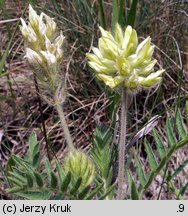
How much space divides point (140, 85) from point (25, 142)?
122 centimetres

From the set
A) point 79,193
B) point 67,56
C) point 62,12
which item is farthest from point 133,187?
point 62,12

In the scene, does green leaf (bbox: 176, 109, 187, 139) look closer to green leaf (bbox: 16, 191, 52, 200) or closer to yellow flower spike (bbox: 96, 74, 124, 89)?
yellow flower spike (bbox: 96, 74, 124, 89)

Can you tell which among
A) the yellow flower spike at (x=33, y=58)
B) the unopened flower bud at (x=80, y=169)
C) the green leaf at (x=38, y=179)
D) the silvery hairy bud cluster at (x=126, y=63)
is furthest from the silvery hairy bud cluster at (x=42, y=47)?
the green leaf at (x=38, y=179)

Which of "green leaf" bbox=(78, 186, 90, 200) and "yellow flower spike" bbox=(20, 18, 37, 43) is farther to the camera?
"yellow flower spike" bbox=(20, 18, 37, 43)

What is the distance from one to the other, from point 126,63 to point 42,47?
0.35m

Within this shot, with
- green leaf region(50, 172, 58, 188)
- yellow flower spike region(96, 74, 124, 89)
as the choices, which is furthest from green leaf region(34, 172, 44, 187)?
yellow flower spike region(96, 74, 124, 89)

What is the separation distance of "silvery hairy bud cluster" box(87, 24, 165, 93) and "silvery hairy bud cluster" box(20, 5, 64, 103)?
17 centimetres

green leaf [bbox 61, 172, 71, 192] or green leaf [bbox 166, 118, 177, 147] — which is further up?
green leaf [bbox 166, 118, 177, 147]

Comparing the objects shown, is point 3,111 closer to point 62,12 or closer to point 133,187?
point 62,12

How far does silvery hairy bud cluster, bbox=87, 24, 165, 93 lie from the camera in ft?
5.11

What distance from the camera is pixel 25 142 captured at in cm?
266

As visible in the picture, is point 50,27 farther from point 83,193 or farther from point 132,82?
point 83,193

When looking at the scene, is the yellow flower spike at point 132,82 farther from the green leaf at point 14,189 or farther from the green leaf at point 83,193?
the green leaf at point 14,189

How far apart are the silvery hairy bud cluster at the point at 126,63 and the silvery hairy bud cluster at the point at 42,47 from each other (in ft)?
0.56
